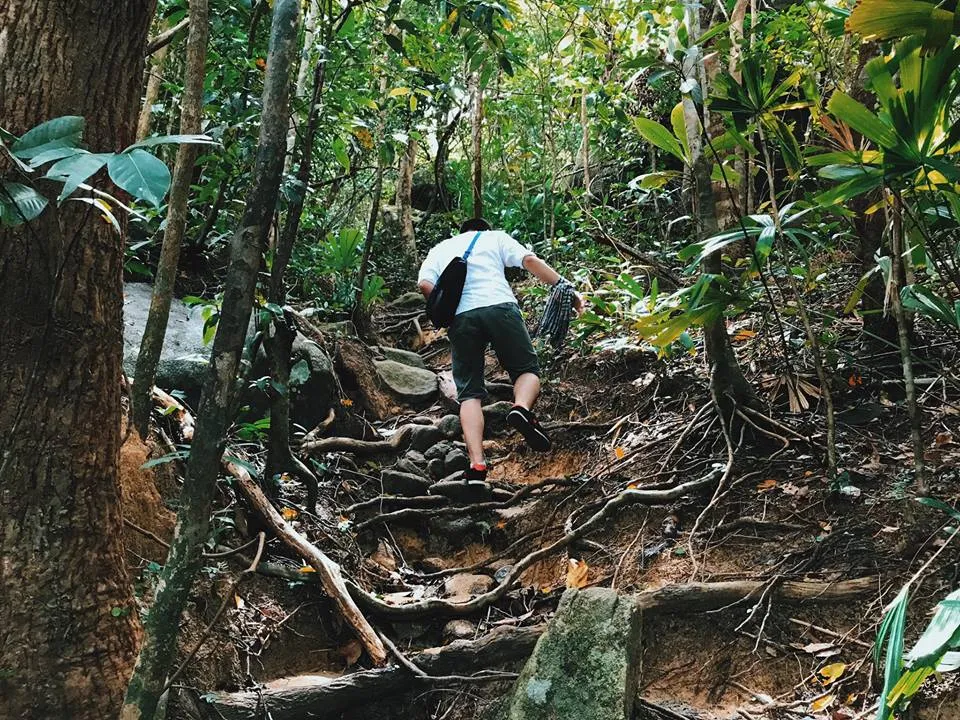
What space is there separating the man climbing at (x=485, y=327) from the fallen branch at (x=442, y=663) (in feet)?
5.81

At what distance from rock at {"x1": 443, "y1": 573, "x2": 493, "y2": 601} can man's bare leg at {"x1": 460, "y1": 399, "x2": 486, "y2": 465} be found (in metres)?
0.87

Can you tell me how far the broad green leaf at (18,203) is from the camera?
1465 millimetres

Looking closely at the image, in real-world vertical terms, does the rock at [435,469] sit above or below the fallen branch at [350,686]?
above

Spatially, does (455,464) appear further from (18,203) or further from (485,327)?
(18,203)

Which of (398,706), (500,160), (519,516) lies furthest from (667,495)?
(500,160)

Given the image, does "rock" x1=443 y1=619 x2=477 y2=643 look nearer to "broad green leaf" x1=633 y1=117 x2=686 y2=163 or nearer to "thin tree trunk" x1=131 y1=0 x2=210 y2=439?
"thin tree trunk" x1=131 y1=0 x2=210 y2=439

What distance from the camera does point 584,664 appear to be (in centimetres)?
264

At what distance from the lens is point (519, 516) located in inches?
180

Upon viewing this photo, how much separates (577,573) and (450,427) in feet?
7.05

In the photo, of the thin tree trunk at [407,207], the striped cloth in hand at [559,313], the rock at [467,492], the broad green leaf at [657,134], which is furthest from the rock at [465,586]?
the thin tree trunk at [407,207]

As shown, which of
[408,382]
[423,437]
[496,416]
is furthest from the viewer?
[408,382]

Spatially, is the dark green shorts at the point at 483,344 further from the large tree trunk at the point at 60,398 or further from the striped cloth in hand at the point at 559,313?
the large tree trunk at the point at 60,398

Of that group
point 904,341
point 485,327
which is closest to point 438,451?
point 485,327

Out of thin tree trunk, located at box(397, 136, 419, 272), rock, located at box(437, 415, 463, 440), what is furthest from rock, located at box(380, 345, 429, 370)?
thin tree trunk, located at box(397, 136, 419, 272)
